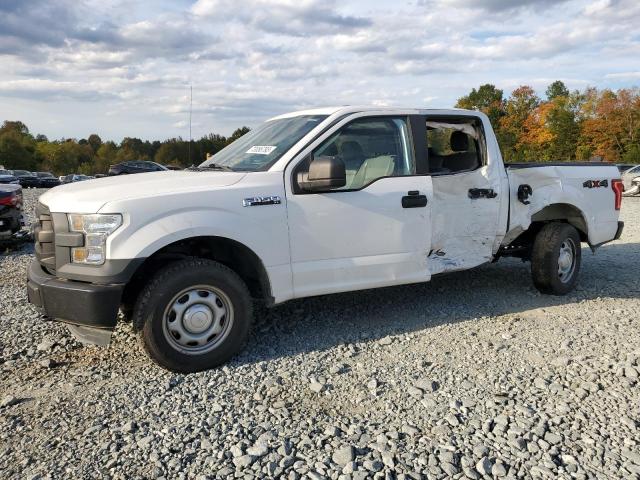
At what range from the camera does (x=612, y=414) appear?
3520 millimetres

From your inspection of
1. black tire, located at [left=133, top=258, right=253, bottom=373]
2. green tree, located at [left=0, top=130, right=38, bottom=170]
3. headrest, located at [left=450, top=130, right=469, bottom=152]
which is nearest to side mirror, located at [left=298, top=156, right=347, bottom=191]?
black tire, located at [left=133, top=258, right=253, bottom=373]

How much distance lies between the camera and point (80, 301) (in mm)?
3914

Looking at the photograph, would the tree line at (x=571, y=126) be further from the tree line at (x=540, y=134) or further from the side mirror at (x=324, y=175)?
the side mirror at (x=324, y=175)

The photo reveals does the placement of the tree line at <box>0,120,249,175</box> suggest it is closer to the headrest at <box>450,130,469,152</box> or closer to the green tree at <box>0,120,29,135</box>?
the green tree at <box>0,120,29,135</box>

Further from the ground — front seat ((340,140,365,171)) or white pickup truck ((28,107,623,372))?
front seat ((340,140,365,171))

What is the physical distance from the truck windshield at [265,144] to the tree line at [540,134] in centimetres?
3578

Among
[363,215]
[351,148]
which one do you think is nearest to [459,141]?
[351,148]

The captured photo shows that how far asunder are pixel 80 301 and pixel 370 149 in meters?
2.66

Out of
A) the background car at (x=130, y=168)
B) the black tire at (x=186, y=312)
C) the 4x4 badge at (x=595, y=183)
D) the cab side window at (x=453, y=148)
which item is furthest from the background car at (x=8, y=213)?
the background car at (x=130, y=168)

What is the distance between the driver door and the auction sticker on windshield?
1.13 ft

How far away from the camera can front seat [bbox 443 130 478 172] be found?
585 cm

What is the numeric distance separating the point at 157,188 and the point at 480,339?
291cm

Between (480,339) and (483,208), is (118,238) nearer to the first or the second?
(480,339)

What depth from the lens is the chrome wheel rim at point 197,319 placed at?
412 centimetres
